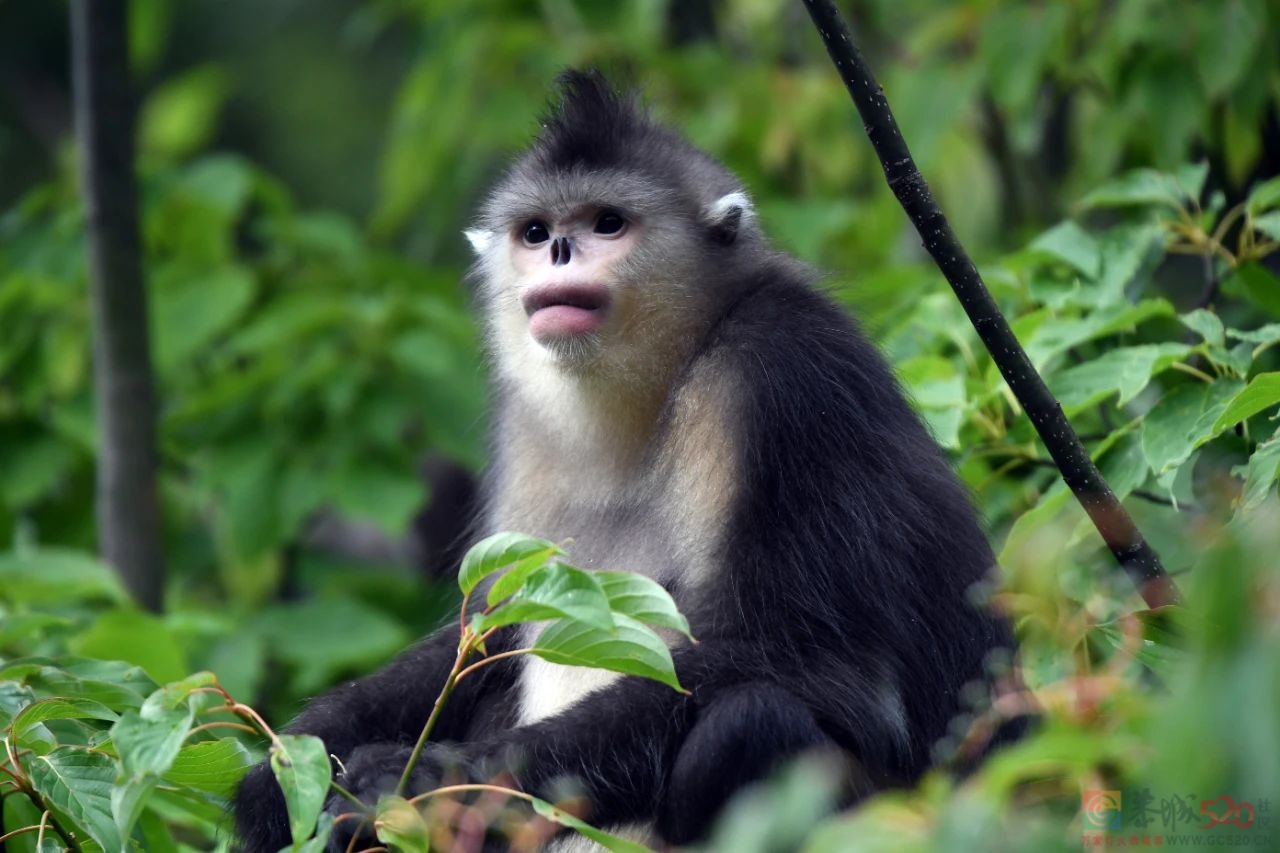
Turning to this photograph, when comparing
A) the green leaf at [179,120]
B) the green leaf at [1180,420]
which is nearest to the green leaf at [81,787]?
the green leaf at [1180,420]

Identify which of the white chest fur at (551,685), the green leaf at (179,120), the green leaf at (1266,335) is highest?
the green leaf at (179,120)

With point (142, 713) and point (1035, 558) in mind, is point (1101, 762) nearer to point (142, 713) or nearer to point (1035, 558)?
point (1035, 558)

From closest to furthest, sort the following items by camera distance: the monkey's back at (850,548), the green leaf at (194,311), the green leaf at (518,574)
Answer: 1. the green leaf at (518,574)
2. the monkey's back at (850,548)
3. the green leaf at (194,311)

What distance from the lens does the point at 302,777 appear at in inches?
86.7

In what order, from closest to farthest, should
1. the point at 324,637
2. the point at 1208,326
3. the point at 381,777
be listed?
the point at 381,777 → the point at 1208,326 → the point at 324,637

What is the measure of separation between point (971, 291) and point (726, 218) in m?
1.65

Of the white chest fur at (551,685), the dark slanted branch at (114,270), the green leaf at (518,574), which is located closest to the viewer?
the green leaf at (518,574)

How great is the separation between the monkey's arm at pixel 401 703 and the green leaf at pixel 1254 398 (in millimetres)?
1925

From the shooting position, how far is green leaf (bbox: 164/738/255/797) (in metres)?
2.67

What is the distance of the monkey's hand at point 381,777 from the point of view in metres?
2.94

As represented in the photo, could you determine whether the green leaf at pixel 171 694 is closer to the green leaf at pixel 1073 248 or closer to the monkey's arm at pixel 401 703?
the monkey's arm at pixel 401 703

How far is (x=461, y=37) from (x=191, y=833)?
3863 mm

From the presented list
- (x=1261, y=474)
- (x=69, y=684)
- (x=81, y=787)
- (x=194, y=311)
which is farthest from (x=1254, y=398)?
(x=194, y=311)

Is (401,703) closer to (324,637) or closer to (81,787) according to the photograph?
(81,787)
